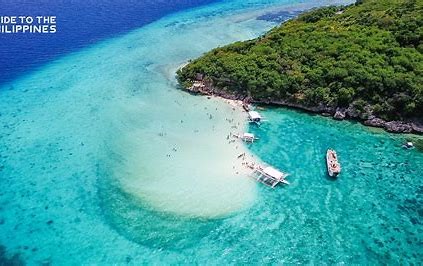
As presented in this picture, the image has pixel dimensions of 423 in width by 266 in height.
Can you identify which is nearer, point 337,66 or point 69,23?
point 337,66

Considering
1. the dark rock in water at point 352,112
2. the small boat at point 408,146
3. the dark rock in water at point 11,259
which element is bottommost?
the dark rock in water at point 11,259

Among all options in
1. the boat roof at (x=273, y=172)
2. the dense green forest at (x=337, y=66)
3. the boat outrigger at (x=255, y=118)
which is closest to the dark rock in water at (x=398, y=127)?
the dense green forest at (x=337, y=66)

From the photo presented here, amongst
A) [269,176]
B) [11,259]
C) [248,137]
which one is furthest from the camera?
[248,137]

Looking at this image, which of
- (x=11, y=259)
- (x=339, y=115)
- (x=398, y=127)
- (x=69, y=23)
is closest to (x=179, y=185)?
(x=11, y=259)

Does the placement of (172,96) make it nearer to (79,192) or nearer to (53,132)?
(53,132)

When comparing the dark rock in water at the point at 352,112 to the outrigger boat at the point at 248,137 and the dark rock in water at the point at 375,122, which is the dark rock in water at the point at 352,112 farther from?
the outrigger boat at the point at 248,137

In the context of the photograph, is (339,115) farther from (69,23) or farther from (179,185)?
(69,23)
